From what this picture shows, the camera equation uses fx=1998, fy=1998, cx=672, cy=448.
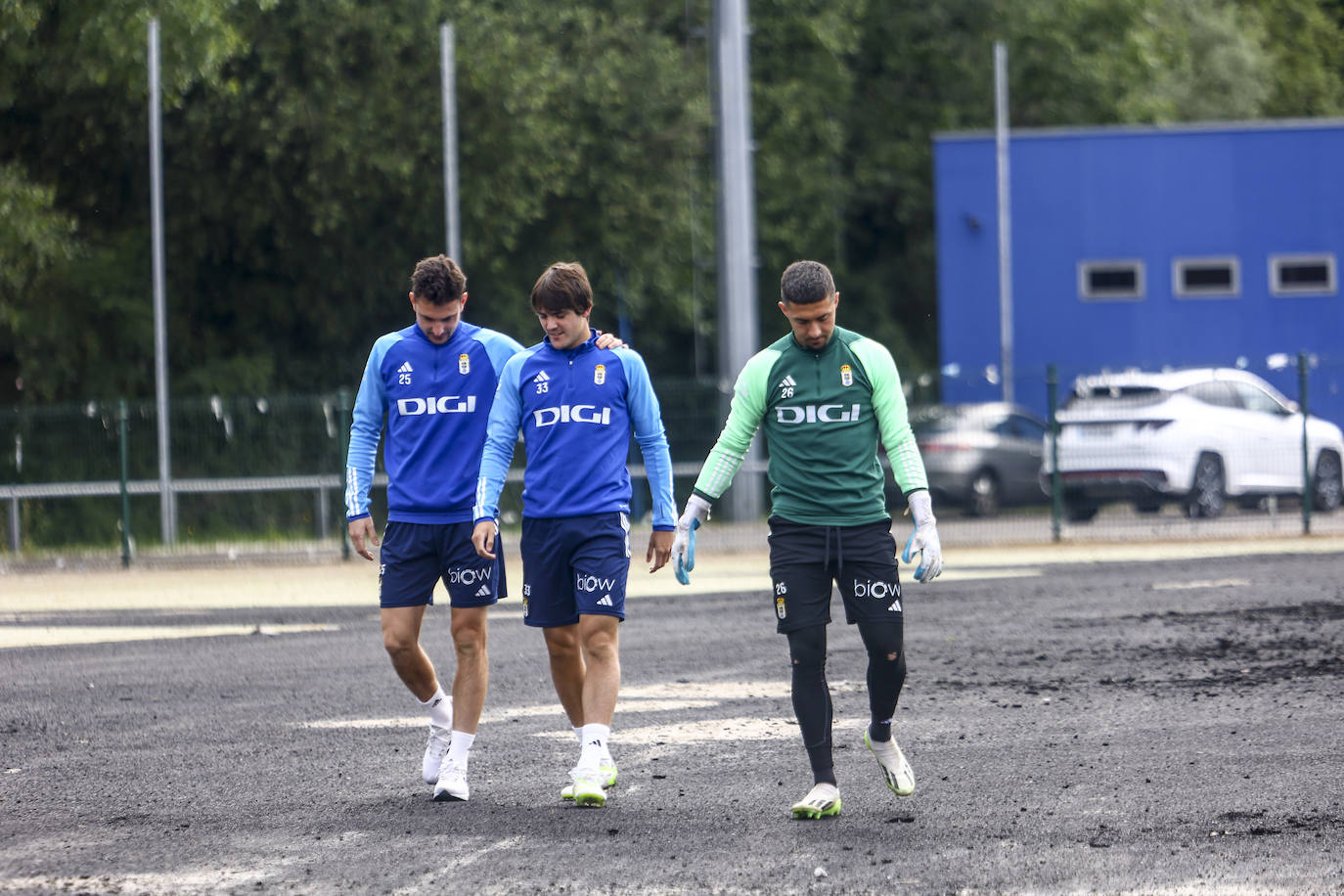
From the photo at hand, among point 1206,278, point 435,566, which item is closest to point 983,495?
point 1206,278

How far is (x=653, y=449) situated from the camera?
23.9 feet

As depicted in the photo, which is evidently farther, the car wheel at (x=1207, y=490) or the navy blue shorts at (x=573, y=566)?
the car wheel at (x=1207, y=490)

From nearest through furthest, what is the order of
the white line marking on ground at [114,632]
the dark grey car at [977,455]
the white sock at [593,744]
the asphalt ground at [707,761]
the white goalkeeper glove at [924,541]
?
the asphalt ground at [707,761] → the white goalkeeper glove at [924,541] → the white sock at [593,744] → the white line marking on ground at [114,632] → the dark grey car at [977,455]

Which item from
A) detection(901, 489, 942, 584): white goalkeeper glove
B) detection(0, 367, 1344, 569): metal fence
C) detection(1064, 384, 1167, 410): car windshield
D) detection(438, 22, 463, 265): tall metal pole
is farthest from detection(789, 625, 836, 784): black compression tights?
detection(438, 22, 463, 265): tall metal pole

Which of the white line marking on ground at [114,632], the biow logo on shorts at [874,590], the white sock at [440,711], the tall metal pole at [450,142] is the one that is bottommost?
the white line marking on ground at [114,632]

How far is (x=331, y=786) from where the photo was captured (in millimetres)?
7441

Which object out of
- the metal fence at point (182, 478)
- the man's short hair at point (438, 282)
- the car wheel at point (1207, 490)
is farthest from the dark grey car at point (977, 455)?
the man's short hair at point (438, 282)

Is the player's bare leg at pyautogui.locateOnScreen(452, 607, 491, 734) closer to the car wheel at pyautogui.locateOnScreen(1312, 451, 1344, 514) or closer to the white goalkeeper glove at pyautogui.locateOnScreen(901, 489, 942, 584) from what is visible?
the white goalkeeper glove at pyautogui.locateOnScreen(901, 489, 942, 584)

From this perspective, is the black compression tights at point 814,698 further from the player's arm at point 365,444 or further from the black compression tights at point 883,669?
the player's arm at point 365,444

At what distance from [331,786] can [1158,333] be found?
26.4 meters

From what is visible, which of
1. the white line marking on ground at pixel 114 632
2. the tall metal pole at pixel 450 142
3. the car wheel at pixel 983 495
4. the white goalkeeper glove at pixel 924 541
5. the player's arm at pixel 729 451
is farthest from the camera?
the tall metal pole at pixel 450 142

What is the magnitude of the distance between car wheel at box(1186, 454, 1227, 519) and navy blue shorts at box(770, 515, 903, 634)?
15.2 m

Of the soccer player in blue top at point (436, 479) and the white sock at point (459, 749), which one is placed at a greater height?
the soccer player in blue top at point (436, 479)

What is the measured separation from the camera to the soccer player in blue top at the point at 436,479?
7266 mm
